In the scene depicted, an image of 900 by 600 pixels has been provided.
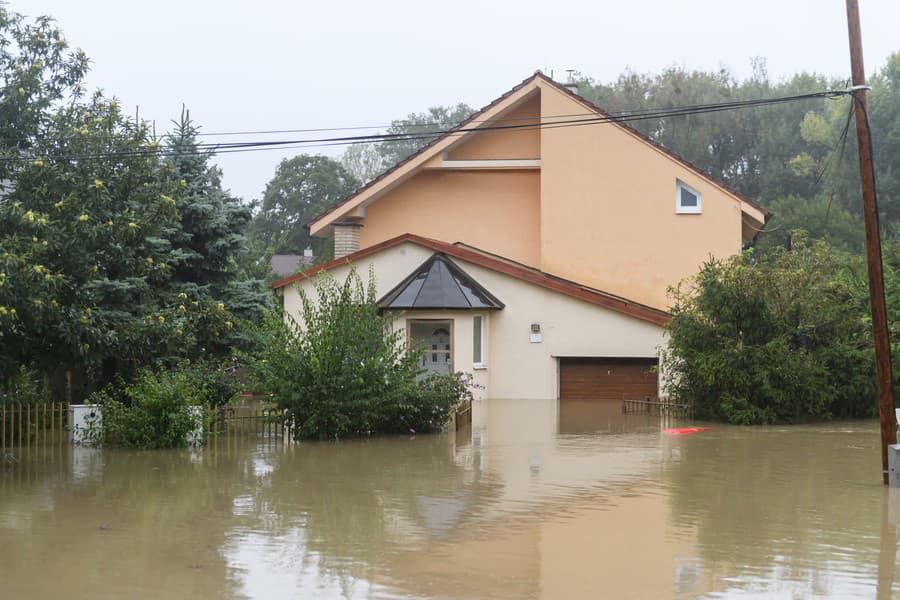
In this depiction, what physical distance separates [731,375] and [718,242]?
9.52 meters

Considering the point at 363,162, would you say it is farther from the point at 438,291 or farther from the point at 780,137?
the point at 438,291

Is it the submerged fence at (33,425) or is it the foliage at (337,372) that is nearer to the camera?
the submerged fence at (33,425)

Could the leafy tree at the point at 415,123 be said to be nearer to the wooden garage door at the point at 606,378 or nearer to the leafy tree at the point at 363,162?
the leafy tree at the point at 363,162

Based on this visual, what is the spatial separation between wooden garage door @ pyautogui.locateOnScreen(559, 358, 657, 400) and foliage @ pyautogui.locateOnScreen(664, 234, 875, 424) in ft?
17.7

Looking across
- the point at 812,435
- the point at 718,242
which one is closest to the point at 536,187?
the point at 718,242

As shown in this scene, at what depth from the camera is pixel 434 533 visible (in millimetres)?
11375

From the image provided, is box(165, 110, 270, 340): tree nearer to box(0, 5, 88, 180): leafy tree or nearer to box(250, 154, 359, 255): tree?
box(0, 5, 88, 180): leafy tree

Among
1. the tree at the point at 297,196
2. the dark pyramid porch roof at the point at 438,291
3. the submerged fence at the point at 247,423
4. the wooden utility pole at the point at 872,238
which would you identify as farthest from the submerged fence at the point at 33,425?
the tree at the point at 297,196

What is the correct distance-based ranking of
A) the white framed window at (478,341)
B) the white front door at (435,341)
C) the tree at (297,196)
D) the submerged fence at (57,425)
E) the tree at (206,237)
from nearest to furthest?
the submerged fence at (57,425) → the tree at (206,237) → the white front door at (435,341) → the white framed window at (478,341) → the tree at (297,196)

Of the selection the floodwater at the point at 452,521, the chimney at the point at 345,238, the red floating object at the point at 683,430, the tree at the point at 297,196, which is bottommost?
the floodwater at the point at 452,521

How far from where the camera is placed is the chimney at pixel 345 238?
33.8m

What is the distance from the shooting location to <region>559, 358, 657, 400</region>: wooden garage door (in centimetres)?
2964

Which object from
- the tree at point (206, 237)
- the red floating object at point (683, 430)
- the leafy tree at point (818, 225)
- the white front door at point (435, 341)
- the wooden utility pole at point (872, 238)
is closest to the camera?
the wooden utility pole at point (872, 238)

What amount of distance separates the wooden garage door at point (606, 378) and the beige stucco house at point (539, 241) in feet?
0.13
